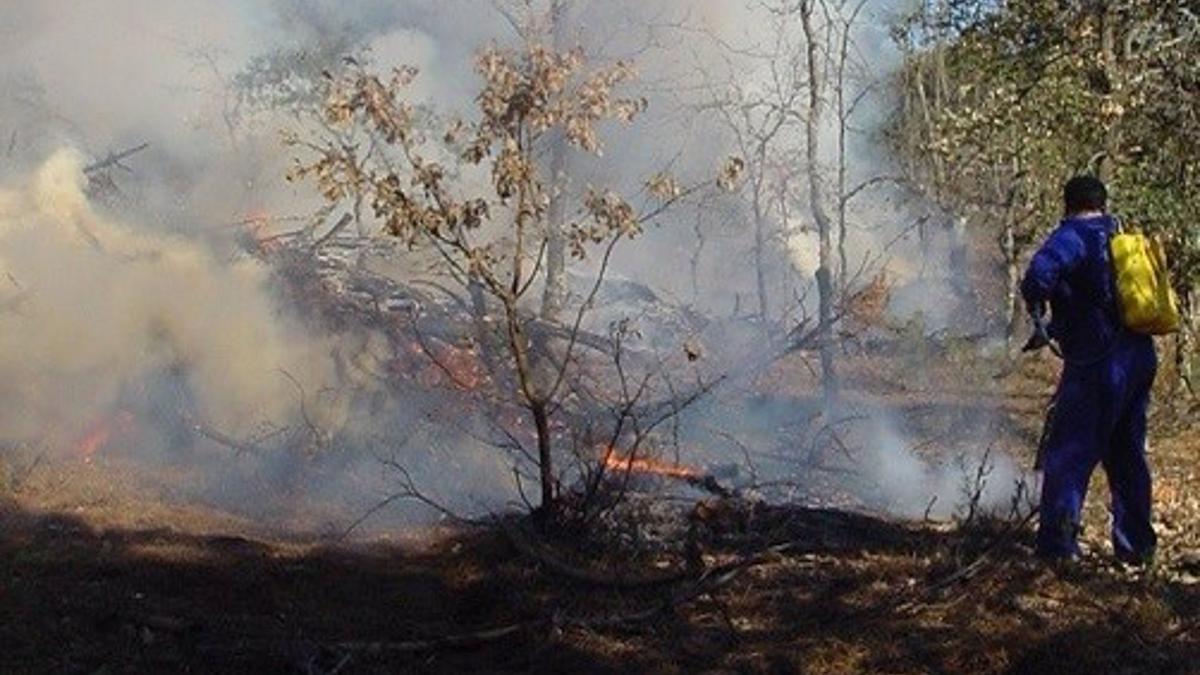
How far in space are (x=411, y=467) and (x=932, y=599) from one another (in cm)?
586

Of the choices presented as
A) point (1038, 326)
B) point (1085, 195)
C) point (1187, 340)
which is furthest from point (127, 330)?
point (1187, 340)

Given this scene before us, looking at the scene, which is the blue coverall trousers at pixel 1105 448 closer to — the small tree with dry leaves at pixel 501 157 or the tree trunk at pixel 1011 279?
the small tree with dry leaves at pixel 501 157

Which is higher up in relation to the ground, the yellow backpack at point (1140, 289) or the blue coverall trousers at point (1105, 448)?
the yellow backpack at point (1140, 289)

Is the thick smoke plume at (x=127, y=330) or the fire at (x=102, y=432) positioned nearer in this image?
the fire at (x=102, y=432)

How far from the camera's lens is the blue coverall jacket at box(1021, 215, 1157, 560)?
211 inches

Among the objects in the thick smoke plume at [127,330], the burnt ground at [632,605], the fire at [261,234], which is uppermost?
the fire at [261,234]

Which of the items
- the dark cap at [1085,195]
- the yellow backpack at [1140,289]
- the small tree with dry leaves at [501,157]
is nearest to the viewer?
the yellow backpack at [1140,289]

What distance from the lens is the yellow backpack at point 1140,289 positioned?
208 inches

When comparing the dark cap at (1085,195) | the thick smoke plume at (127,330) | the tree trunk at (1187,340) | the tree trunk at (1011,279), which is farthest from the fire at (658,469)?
the tree trunk at (1011,279)

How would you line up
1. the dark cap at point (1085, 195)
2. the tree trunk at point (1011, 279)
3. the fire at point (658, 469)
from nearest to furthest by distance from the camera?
the dark cap at point (1085, 195), the fire at point (658, 469), the tree trunk at point (1011, 279)

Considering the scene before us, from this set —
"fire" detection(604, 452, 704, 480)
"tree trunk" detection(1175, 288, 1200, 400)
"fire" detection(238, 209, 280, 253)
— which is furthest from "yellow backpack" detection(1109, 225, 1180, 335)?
"fire" detection(238, 209, 280, 253)

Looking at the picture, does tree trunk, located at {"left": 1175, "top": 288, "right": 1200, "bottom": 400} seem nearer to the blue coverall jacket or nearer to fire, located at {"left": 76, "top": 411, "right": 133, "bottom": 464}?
the blue coverall jacket

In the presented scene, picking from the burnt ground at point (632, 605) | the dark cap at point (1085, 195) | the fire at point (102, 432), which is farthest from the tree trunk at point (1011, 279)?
the dark cap at point (1085, 195)

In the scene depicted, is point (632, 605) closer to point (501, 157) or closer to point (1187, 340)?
point (501, 157)
